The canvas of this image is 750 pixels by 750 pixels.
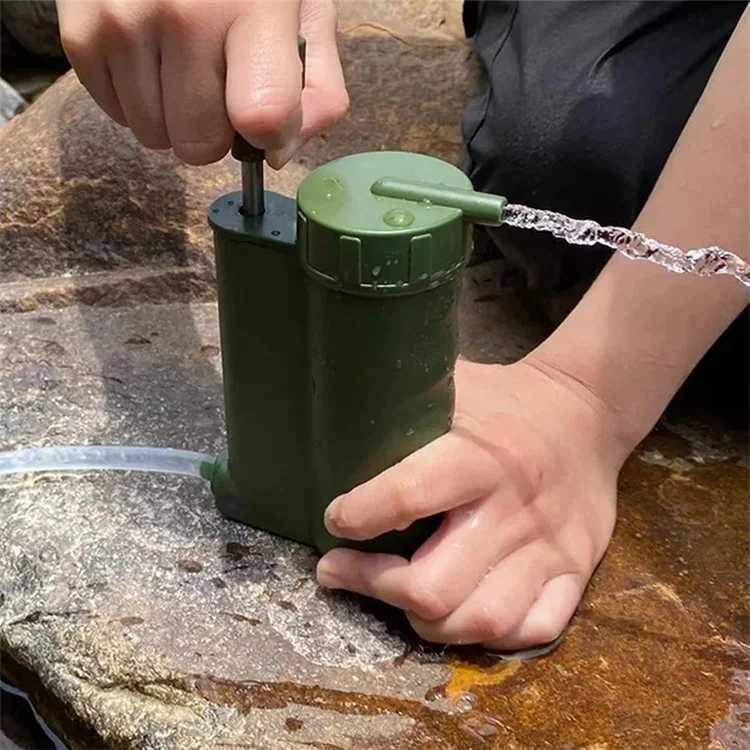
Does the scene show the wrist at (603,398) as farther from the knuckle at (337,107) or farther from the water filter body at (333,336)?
the knuckle at (337,107)

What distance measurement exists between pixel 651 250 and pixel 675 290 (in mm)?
62

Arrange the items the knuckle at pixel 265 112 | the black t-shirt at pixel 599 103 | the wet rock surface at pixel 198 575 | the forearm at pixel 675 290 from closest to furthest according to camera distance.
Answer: the knuckle at pixel 265 112
the wet rock surface at pixel 198 575
the forearm at pixel 675 290
the black t-shirt at pixel 599 103

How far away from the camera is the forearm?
3.89ft

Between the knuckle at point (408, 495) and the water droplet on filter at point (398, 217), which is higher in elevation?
the water droplet on filter at point (398, 217)

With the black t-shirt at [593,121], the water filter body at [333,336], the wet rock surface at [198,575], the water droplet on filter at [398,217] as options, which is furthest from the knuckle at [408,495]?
the black t-shirt at [593,121]

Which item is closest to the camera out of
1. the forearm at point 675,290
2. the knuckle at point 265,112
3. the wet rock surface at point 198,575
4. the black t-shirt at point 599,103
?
the knuckle at point 265,112

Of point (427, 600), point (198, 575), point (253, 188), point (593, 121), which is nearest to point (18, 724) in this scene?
point (198, 575)

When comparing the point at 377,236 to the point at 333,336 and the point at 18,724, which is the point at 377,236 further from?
the point at 18,724

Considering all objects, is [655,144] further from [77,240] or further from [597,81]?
[77,240]

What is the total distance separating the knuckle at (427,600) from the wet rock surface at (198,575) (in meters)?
0.06

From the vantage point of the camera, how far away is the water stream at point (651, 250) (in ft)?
3.60

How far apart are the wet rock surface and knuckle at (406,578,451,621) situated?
0.19ft

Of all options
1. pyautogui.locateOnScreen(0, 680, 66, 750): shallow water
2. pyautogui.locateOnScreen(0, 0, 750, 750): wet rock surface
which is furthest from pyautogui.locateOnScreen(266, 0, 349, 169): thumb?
pyautogui.locateOnScreen(0, 680, 66, 750): shallow water

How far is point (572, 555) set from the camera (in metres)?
1.15
